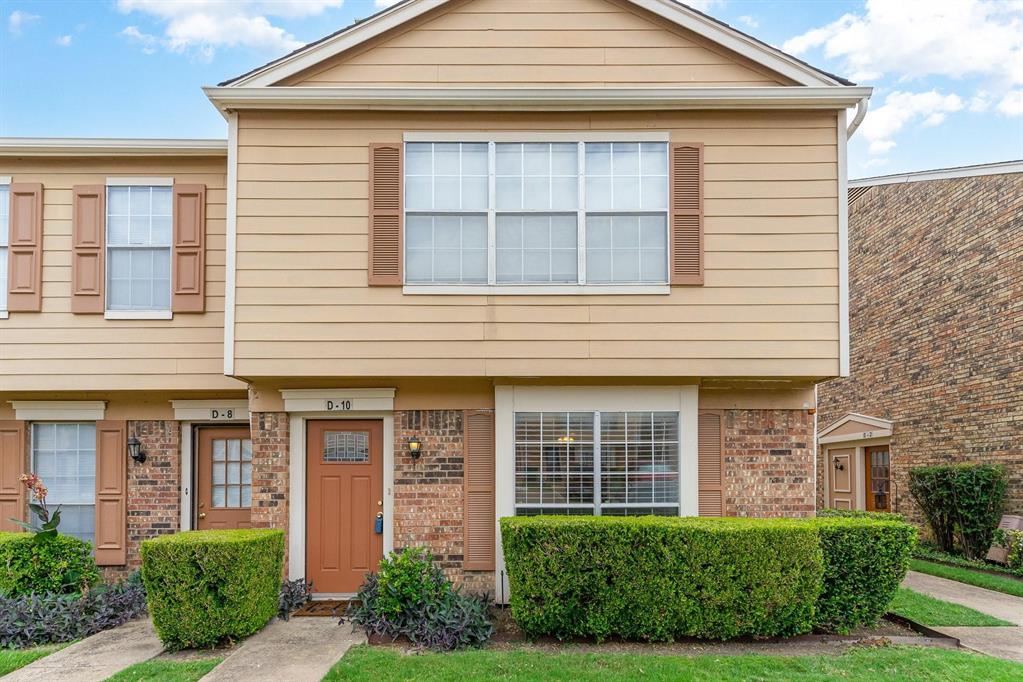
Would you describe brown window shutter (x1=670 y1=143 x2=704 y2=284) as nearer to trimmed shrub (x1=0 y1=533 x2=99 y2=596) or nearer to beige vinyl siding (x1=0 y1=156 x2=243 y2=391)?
beige vinyl siding (x1=0 y1=156 x2=243 y2=391)

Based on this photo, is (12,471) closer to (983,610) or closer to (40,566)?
(40,566)

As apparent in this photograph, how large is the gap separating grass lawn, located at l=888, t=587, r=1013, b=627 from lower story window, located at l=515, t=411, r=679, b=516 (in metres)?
2.51

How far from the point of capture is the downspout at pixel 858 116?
286 inches

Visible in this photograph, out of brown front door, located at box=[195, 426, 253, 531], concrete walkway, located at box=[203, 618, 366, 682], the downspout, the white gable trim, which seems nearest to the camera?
concrete walkway, located at box=[203, 618, 366, 682]

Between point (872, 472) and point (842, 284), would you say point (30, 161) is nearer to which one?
point (842, 284)

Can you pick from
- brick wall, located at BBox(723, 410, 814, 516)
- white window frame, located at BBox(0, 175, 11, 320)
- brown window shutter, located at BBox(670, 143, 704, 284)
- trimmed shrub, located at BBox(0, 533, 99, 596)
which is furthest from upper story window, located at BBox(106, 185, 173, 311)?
brick wall, located at BBox(723, 410, 814, 516)

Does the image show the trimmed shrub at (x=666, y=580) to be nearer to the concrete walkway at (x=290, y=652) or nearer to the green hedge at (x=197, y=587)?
the concrete walkway at (x=290, y=652)

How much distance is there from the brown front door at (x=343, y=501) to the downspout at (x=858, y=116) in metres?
5.86

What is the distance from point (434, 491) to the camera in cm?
764

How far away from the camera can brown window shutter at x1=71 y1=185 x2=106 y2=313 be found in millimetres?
8094

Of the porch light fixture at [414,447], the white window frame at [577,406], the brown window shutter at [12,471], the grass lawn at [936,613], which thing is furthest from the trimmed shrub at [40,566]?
the grass lawn at [936,613]

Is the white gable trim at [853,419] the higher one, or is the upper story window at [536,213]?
A: the upper story window at [536,213]

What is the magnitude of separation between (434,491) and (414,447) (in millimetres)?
519

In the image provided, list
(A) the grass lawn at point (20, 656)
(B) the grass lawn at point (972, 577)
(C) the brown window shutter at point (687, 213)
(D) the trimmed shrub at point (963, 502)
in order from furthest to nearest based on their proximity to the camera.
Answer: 1. (D) the trimmed shrub at point (963, 502)
2. (B) the grass lawn at point (972, 577)
3. (C) the brown window shutter at point (687, 213)
4. (A) the grass lawn at point (20, 656)
